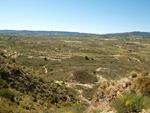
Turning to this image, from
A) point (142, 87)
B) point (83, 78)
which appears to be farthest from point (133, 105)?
point (83, 78)

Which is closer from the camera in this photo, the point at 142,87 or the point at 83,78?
the point at 142,87

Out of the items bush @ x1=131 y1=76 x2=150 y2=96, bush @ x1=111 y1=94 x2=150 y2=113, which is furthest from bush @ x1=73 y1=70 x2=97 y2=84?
bush @ x1=111 y1=94 x2=150 y2=113

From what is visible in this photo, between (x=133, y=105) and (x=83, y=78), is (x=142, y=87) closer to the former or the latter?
(x=133, y=105)

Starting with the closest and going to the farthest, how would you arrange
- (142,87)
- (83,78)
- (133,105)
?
(133,105)
(142,87)
(83,78)

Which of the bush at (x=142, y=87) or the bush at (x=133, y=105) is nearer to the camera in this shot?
the bush at (x=133, y=105)

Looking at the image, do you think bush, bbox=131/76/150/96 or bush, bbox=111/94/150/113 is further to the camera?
bush, bbox=131/76/150/96

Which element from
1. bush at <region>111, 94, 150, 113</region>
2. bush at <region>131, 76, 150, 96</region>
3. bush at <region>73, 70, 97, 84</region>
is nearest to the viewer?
bush at <region>111, 94, 150, 113</region>

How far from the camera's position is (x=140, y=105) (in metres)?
6.45

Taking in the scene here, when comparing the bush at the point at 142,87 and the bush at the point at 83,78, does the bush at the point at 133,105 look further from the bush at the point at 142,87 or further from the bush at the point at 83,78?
the bush at the point at 83,78

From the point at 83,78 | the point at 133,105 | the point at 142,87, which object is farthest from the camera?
the point at 83,78

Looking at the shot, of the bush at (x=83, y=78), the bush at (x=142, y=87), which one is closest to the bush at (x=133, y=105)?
the bush at (x=142, y=87)

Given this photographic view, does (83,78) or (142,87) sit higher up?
(142,87)

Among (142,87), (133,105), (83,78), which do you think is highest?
(142,87)

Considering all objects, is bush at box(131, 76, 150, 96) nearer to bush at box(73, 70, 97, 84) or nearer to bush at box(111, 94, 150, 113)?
bush at box(111, 94, 150, 113)
